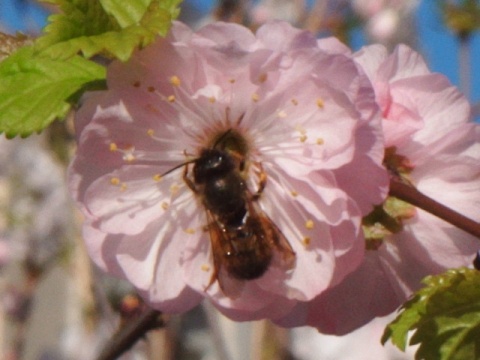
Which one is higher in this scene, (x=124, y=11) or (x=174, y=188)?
(x=124, y=11)

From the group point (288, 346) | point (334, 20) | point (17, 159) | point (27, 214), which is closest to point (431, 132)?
point (288, 346)

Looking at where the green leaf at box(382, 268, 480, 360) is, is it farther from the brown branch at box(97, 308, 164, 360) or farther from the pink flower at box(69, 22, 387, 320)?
the brown branch at box(97, 308, 164, 360)

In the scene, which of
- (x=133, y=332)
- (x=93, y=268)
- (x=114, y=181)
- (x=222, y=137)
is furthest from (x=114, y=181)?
(x=93, y=268)

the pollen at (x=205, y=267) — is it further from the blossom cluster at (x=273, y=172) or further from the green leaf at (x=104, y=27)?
the green leaf at (x=104, y=27)

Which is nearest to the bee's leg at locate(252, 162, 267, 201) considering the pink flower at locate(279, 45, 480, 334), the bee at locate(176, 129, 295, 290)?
the bee at locate(176, 129, 295, 290)

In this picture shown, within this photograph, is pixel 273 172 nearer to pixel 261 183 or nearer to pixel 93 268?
pixel 261 183

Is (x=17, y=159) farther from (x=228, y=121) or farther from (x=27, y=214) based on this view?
(x=228, y=121)
